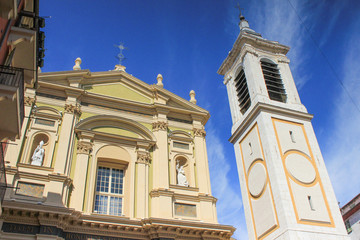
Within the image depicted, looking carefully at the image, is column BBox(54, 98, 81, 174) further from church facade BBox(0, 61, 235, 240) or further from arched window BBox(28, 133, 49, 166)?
arched window BBox(28, 133, 49, 166)

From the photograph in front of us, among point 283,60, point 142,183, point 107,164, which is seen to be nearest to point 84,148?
point 107,164

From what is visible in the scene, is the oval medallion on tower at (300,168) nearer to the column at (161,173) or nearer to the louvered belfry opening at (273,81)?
the louvered belfry opening at (273,81)

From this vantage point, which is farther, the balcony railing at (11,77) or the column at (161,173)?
the column at (161,173)

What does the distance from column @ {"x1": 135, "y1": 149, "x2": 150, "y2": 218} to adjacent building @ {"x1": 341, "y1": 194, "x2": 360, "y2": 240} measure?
16106 millimetres

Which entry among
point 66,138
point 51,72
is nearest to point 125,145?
point 66,138

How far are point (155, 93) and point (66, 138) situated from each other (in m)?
5.96

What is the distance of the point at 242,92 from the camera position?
81.3ft

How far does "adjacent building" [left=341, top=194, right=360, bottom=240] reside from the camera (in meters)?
25.0

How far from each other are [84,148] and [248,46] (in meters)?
13.5

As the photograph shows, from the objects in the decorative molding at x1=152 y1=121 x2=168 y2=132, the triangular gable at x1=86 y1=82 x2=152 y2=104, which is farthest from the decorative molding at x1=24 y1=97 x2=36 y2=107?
the decorative molding at x1=152 y1=121 x2=168 y2=132

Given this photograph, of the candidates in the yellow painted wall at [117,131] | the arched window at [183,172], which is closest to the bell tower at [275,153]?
the arched window at [183,172]

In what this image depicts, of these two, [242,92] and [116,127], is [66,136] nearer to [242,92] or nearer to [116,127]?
[116,127]

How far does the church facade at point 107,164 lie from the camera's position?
14.5 metres

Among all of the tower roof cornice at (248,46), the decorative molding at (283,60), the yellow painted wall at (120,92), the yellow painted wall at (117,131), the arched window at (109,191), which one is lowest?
the arched window at (109,191)
